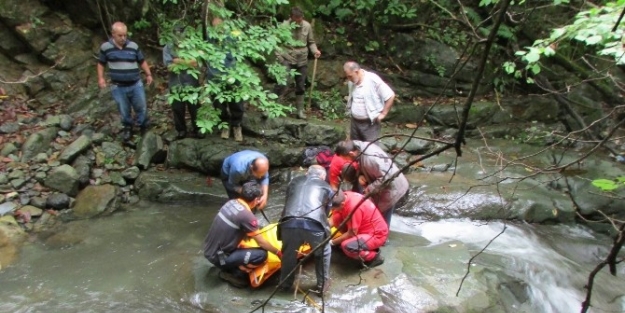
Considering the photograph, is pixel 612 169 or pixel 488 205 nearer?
pixel 488 205

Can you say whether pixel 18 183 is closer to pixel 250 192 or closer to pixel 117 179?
pixel 117 179

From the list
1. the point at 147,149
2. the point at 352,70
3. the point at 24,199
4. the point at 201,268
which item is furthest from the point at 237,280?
the point at 24,199

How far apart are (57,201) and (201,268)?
9.56ft

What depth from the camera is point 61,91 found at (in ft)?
28.8

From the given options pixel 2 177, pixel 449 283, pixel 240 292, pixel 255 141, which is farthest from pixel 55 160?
pixel 449 283

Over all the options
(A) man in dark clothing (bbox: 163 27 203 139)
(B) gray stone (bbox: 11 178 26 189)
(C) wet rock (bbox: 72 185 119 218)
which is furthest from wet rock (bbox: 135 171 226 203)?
(B) gray stone (bbox: 11 178 26 189)

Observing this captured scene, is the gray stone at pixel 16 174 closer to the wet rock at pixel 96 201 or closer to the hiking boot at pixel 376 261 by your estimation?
the wet rock at pixel 96 201

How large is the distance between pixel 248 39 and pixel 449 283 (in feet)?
13.5

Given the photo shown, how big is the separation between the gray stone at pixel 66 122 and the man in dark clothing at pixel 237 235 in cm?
483

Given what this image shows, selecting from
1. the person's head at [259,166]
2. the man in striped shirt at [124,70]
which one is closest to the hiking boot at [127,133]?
the man in striped shirt at [124,70]

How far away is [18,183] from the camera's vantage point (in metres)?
7.15

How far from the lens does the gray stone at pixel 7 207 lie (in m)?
6.72

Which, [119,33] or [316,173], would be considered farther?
[119,33]

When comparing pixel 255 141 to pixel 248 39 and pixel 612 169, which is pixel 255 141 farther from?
pixel 612 169
